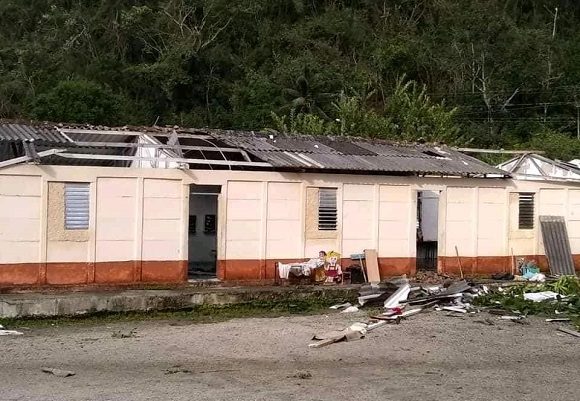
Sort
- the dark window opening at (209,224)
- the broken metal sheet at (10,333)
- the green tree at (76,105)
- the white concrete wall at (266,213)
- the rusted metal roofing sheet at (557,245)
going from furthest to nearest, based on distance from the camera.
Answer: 1. the green tree at (76,105)
2. the dark window opening at (209,224)
3. the rusted metal roofing sheet at (557,245)
4. the white concrete wall at (266,213)
5. the broken metal sheet at (10,333)

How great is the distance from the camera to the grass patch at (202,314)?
527 inches

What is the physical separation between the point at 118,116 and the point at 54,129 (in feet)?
57.4

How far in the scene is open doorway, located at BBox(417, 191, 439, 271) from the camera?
21.2 metres

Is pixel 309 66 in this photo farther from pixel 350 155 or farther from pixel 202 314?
pixel 202 314

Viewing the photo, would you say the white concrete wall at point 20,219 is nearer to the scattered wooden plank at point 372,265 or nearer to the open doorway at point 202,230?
the open doorway at point 202,230

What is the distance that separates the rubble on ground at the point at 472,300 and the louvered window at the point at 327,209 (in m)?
1.79

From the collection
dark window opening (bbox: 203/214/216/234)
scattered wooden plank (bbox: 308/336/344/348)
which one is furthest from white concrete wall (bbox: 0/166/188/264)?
scattered wooden plank (bbox: 308/336/344/348)

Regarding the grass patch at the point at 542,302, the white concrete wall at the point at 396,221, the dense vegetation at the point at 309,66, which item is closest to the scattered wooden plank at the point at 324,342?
the grass patch at the point at 542,302

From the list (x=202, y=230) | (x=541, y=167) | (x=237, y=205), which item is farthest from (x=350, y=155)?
(x=541, y=167)

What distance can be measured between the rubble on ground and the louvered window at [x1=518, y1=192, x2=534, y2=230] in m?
3.08

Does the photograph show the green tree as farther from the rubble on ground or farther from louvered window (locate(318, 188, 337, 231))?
the rubble on ground

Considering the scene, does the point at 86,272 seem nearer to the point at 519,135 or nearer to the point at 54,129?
the point at 54,129

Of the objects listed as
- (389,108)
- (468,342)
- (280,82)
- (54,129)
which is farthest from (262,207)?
(280,82)

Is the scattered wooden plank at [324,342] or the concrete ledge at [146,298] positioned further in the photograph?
the concrete ledge at [146,298]
